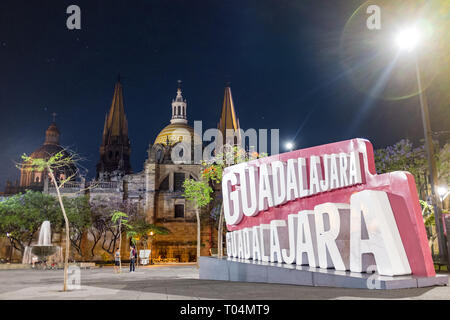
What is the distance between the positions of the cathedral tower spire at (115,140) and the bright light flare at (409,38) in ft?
199

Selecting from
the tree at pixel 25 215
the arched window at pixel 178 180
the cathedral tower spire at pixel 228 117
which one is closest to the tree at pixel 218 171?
the tree at pixel 25 215

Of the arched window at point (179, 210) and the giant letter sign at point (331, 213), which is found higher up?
the arched window at point (179, 210)

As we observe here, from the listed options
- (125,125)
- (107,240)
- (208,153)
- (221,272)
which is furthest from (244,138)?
(221,272)

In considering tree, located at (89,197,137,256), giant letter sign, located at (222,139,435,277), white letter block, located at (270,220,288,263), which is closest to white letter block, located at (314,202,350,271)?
giant letter sign, located at (222,139,435,277)

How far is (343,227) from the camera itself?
9703mm

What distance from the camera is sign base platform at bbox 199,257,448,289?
789 centimetres

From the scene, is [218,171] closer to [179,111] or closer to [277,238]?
[277,238]

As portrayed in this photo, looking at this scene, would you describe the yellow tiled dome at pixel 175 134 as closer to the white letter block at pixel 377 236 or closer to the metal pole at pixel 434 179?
the metal pole at pixel 434 179

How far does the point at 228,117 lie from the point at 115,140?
2154cm

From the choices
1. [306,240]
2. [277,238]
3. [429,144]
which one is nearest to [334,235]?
[306,240]

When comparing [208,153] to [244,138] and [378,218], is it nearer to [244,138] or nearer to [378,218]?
[244,138]

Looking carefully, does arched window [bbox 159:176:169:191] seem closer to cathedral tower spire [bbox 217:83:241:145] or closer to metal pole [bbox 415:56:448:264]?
cathedral tower spire [bbox 217:83:241:145]

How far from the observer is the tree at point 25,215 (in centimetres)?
3478

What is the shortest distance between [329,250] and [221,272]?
461cm
